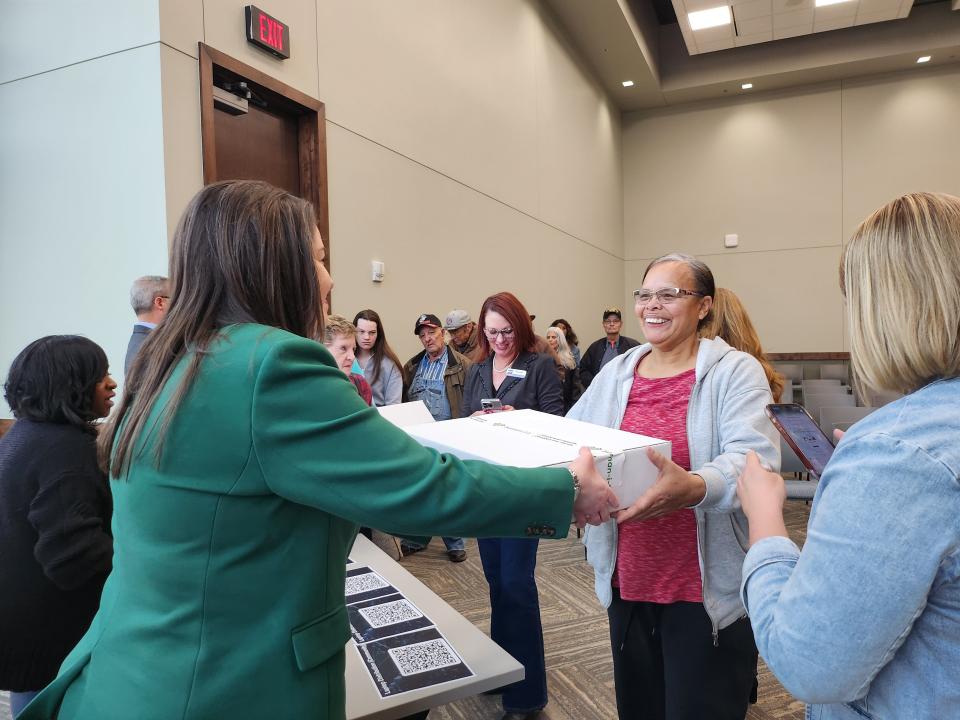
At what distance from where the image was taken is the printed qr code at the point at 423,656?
4.07 feet

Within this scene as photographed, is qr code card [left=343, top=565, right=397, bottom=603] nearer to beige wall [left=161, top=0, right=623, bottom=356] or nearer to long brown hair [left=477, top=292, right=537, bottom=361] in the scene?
long brown hair [left=477, top=292, right=537, bottom=361]

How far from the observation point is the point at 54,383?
5.48ft

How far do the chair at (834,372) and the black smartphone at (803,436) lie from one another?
821cm

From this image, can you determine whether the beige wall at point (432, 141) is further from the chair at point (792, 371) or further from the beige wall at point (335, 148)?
the chair at point (792, 371)

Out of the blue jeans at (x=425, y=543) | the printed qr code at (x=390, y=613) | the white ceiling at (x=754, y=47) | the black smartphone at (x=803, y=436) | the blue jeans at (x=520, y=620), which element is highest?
the white ceiling at (x=754, y=47)

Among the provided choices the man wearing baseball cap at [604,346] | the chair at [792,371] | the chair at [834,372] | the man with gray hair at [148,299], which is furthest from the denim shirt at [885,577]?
the chair at [792,371]

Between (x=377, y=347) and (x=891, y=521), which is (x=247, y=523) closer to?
(x=891, y=521)

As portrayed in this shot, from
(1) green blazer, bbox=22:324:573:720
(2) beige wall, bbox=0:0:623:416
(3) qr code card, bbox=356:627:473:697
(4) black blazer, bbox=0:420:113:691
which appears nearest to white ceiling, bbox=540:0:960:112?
(2) beige wall, bbox=0:0:623:416

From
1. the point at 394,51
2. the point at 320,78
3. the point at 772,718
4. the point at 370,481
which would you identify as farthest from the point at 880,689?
the point at 394,51

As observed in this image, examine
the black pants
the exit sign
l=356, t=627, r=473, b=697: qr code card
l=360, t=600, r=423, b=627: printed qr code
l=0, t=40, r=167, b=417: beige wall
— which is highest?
the exit sign

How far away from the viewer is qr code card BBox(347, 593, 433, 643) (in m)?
1.39

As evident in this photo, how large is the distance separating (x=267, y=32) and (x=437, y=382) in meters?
2.21

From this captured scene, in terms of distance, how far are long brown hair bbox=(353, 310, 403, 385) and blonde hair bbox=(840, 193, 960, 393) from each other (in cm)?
357

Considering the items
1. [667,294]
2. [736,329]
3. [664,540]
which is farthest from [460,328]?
[664,540]
